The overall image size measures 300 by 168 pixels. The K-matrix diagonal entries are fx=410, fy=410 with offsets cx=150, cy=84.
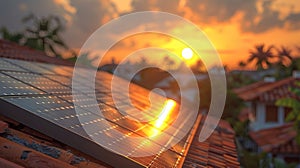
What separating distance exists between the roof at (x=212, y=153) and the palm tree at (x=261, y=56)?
1920 inches

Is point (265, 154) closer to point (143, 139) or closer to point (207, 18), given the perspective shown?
point (207, 18)

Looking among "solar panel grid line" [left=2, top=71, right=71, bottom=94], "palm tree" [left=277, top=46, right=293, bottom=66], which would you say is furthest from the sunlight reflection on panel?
"palm tree" [left=277, top=46, right=293, bottom=66]

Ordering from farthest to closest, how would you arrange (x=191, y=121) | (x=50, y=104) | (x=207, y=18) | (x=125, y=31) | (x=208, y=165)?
(x=207, y=18) → (x=125, y=31) → (x=191, y=121) → (x=208, y=165) → (x=50, y=104)

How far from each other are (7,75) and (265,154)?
49.3 feet

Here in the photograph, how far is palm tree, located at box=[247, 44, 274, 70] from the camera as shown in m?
53.7

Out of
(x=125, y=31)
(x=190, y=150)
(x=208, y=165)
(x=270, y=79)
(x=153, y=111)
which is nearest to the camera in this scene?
(x=208, y=165)

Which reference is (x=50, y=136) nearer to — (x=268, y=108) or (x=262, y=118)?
(x=268, y=108)

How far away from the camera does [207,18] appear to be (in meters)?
13.0

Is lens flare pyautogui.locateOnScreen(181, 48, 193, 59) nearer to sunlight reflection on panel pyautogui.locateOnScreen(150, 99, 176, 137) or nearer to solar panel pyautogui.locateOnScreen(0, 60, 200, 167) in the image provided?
sunlight reflection on panel pyautogui.locateOnScreen(150, 99, 176, 137)

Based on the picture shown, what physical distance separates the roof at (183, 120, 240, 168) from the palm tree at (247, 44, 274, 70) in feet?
160

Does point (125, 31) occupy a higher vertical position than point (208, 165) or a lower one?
higher

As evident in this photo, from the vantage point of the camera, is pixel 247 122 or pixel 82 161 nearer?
pixel 82 161

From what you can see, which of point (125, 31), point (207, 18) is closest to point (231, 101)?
point (207, 18)

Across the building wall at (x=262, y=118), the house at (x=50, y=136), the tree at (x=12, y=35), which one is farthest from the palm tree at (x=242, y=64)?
the house at (x=50, y=136)
